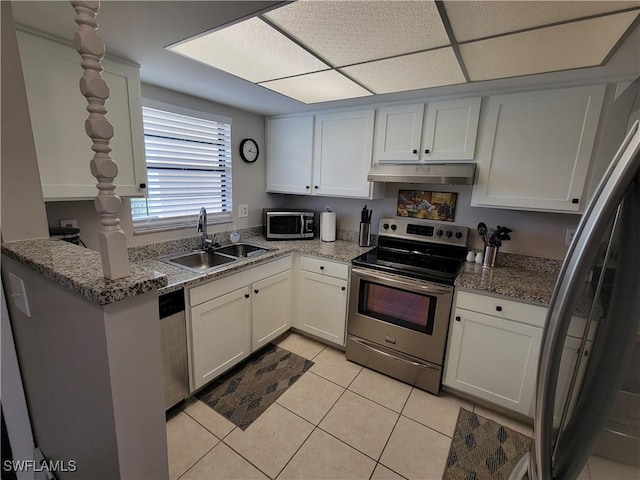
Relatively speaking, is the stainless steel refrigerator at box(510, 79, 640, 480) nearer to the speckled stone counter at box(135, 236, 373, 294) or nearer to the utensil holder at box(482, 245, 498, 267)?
the speckled stone counter at box(135, 236, 373, 294)

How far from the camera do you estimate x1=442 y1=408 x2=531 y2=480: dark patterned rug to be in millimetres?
1594

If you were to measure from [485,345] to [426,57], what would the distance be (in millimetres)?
1795

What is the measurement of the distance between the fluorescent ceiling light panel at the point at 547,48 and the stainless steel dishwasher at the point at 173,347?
2.06m

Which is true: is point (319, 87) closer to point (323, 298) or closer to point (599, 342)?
point (323, 298)

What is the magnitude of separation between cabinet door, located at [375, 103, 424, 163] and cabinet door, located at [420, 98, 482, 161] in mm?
69

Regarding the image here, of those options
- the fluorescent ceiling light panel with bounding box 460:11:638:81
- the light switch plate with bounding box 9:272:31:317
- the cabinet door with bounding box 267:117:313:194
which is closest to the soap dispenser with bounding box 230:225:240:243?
the cabinet door with bounding box 267:117:313:194

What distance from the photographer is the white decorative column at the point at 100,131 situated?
0.68 m

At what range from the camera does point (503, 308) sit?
6.05 ft

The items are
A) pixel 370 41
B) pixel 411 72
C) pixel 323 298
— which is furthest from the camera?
pixel 323 298

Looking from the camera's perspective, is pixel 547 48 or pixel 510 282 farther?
pixel 510 282

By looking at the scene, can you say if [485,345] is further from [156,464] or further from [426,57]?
[156,464]

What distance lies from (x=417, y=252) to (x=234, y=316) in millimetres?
1640

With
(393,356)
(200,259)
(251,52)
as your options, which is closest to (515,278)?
(393,356)

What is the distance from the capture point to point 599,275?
0.52 meters
